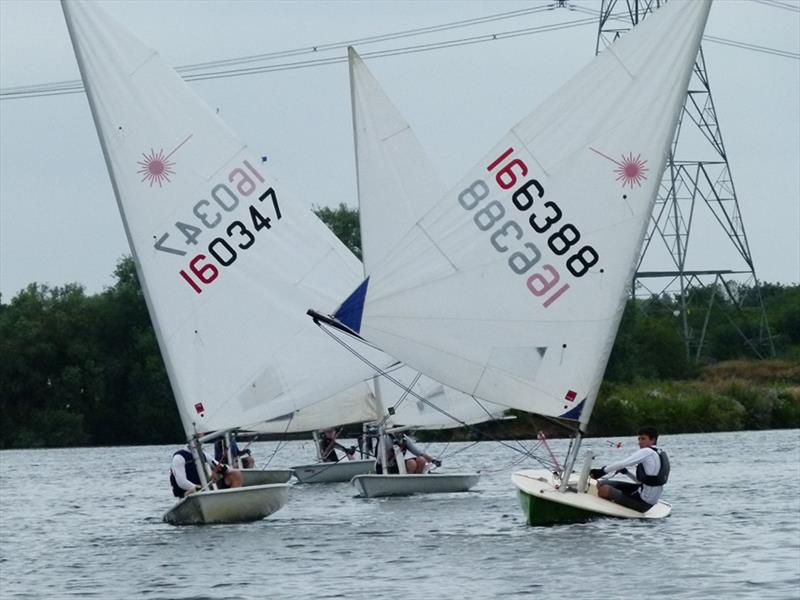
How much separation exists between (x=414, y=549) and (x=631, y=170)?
5.95 m

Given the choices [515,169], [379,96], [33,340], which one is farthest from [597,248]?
[33,340]

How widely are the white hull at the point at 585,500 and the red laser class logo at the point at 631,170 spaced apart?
4.29m

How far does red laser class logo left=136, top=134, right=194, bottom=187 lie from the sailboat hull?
764 cm

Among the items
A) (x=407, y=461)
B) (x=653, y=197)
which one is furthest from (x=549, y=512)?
(x=407, y=461)

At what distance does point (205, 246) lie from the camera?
103ft

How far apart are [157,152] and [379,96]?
736cm

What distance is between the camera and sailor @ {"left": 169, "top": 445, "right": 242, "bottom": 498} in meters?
30.0

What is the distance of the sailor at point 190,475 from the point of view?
30031 mm

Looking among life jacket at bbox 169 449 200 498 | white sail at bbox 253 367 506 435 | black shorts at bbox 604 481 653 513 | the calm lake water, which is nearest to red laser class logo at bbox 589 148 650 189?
black shorts at bbox 604 481 653 513

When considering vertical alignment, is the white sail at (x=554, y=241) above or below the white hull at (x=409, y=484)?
above

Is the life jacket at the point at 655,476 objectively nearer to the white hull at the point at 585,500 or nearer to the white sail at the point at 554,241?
the white hull at the point at 585,500

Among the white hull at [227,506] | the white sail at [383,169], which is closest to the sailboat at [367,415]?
the white sail at [383,169]

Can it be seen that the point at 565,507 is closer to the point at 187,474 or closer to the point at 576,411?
the point at 576,411

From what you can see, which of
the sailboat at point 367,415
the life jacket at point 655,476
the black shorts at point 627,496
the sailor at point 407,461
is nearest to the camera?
the life jacket at point 655,476
